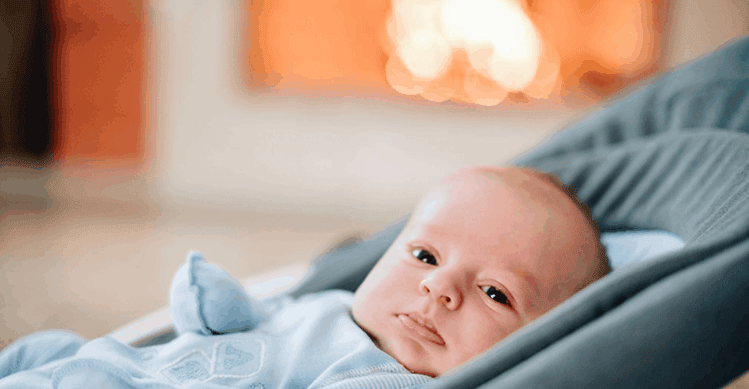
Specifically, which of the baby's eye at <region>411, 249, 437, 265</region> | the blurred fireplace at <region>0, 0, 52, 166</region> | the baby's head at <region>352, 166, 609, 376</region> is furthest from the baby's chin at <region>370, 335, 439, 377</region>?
the blurred fireplace at <region>0, 0, 52, 166</region>

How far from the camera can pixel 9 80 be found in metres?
2.24

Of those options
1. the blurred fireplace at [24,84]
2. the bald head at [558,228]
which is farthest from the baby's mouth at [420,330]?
the blurred fireplace at [24,84]

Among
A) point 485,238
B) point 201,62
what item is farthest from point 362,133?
point 485,238

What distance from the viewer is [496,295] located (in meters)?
0.57

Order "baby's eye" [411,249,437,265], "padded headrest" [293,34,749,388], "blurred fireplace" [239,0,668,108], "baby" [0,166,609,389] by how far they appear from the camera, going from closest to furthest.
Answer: "padded headrest" [293,34,749,388]
"baby" [0,166,609,389]
"baby's eye" [411,249,437,265]
"blurred fireplace" [239,0,668,108]

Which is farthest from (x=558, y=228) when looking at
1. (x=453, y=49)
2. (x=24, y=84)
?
(x=24, y=84)

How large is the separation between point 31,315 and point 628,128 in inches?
57.9

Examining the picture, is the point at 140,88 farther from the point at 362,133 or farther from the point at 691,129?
the point at 691,129

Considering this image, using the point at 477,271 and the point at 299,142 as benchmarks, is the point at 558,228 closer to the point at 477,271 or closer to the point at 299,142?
the point at 477,271

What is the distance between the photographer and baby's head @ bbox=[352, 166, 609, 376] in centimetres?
55

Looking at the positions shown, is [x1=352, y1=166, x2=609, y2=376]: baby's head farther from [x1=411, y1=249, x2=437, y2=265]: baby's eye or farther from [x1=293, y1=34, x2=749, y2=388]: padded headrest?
[x1=293, y1=34, x2=749, y2=388]: padded headrest

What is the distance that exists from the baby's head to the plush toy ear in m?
0.14

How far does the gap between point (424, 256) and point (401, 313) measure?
84 millimetres

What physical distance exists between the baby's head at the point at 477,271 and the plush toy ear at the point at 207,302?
0.14 m
